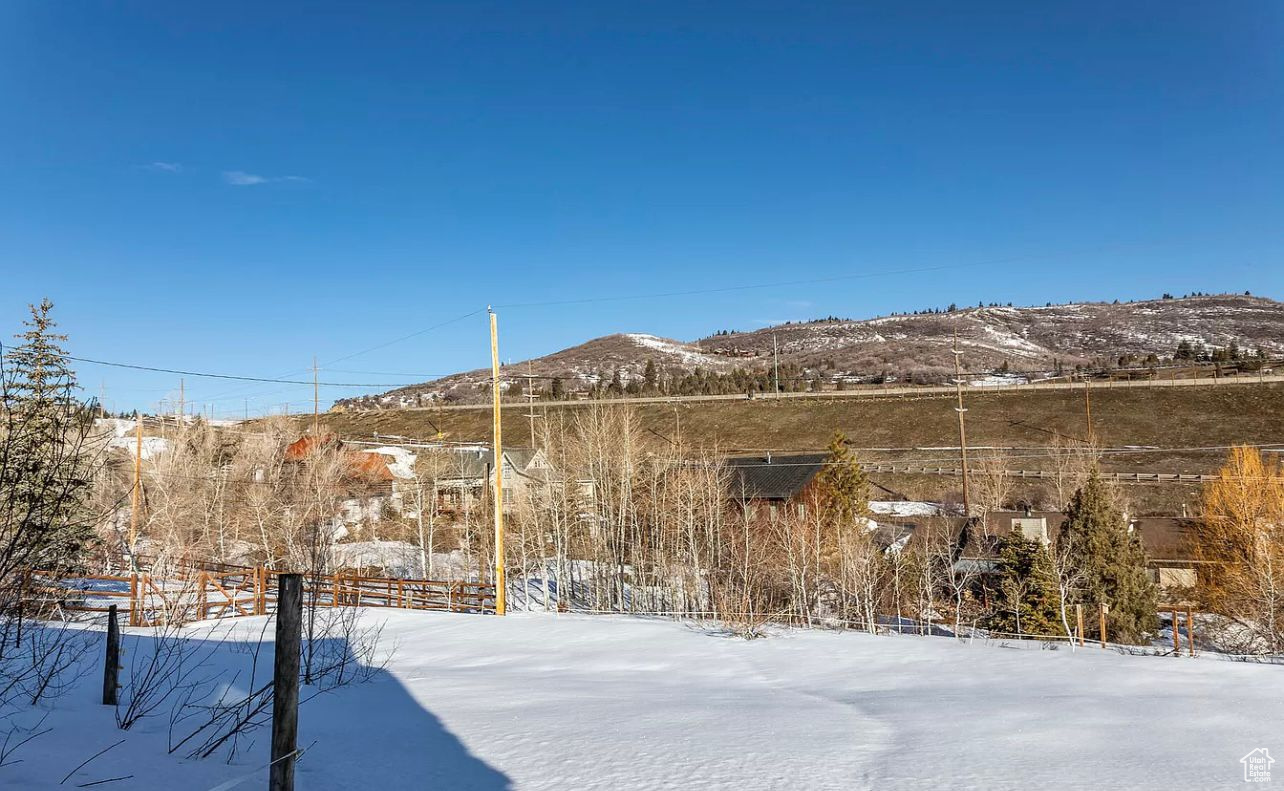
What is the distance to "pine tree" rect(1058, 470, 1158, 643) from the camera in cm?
2617

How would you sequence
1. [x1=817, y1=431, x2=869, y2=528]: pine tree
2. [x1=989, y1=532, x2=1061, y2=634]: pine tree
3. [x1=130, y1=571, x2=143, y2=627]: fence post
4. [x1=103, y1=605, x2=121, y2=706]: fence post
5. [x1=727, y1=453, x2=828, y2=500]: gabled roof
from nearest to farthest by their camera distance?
[x1=103, y1=605, x2=121, y2=706]: fence post
[x1=130, y1=571, x2=143, y2=627]: fence post
[x1=989, y1=532, x2=1061, y2=634]: pine tree
[x1=817, y1=431, x2=869, y2=528]: pine tree
[x1=727, y1=453, x2=828, y2=500]: gabled roof

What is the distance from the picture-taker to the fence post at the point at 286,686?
4988mm

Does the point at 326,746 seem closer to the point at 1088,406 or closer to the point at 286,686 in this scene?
the point at 286,686

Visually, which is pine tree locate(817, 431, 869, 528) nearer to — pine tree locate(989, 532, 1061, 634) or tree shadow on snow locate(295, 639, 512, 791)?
pine tree locate(989, 532, 1061, 634)

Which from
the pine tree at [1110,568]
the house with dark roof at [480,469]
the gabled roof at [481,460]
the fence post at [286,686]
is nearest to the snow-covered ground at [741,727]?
the fence post at [286,686]

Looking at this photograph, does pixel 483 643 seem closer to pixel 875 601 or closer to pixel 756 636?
pixel 756 636

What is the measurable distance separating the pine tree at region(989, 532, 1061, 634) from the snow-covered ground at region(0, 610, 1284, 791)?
1076cm

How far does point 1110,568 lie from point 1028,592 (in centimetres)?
412

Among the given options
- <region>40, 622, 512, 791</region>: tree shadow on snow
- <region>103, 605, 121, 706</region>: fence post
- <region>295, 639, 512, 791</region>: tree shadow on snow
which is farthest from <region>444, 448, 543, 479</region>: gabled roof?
<region>103, 605, 121, 706</region>: fence post

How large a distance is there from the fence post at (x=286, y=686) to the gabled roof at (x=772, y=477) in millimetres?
38215

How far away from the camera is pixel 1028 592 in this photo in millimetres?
24672

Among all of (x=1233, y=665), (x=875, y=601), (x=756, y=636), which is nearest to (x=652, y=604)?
(x=875, y=601)

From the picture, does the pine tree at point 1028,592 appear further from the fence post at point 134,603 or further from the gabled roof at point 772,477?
the fence post at point 134,603

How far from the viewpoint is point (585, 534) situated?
139 ft
